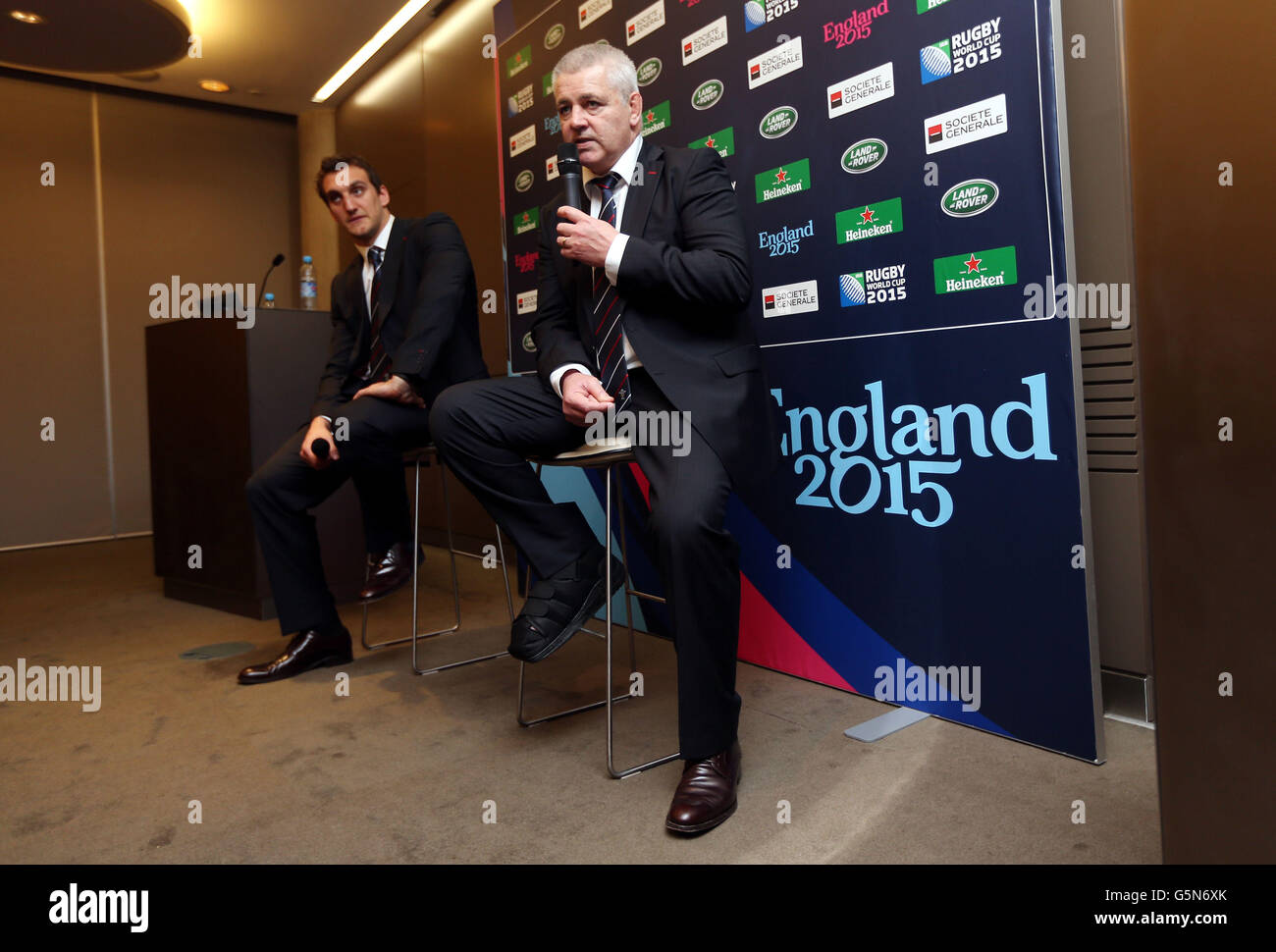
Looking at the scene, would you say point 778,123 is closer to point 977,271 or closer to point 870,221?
point 870,221

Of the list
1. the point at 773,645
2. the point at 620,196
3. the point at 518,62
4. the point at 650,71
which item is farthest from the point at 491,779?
the point at 518,62

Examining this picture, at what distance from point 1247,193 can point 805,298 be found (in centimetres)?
157

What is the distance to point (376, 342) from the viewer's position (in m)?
2.56

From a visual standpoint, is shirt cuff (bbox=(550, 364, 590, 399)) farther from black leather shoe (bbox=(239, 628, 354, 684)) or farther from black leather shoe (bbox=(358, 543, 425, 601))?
black leather shoe (bbox=(239, 628, 354, 684))

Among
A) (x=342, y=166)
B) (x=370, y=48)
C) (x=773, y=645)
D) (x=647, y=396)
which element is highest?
(x=370, y=48)

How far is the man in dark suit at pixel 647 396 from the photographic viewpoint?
1489mm

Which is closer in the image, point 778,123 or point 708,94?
point 778,123

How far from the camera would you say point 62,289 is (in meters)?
5.29

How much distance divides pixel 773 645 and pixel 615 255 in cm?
120

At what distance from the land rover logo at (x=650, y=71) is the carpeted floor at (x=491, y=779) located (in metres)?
1.79

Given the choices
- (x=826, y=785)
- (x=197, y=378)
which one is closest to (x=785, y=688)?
(x=826, y=785)

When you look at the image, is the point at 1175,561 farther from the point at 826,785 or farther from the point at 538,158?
the point at 538,158

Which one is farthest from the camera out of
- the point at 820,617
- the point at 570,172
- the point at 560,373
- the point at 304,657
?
the point at 304,657

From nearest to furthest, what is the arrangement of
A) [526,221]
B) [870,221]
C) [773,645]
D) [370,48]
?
[870,221] < [773,645] < [526,221] < [370,48]
